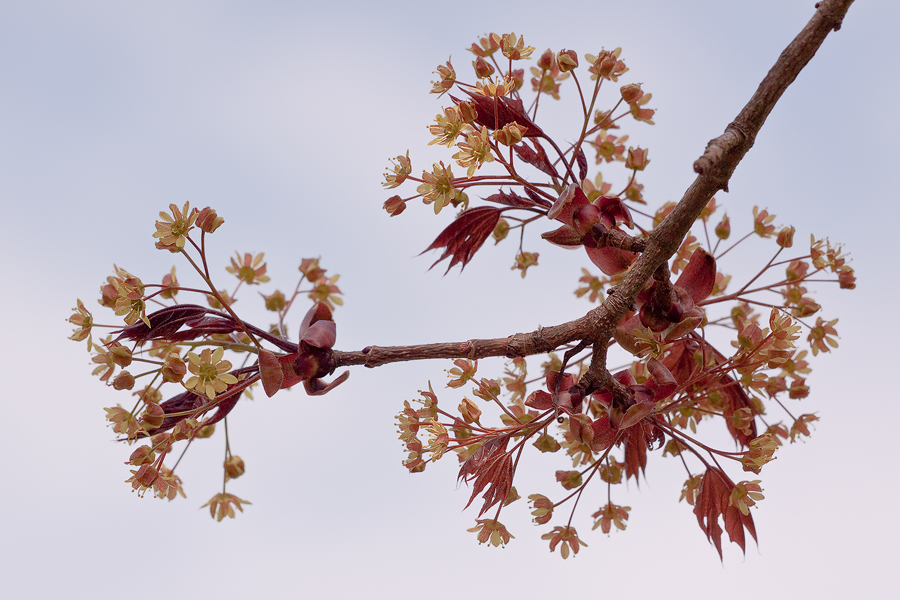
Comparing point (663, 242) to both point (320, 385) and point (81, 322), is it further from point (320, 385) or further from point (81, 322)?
point (81, 322)

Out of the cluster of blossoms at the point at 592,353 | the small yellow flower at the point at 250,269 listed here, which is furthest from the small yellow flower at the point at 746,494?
the small yellow flower at the point at 250,269

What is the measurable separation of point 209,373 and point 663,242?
2.07ft

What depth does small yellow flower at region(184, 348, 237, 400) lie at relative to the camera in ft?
3.02

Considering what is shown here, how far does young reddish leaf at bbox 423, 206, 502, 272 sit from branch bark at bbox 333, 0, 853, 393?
0.22m

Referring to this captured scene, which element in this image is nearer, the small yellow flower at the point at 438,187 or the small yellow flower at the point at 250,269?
the small yellow flower at the point at 438,187

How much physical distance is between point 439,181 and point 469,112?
0.11m

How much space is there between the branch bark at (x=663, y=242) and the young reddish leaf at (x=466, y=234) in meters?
0.22

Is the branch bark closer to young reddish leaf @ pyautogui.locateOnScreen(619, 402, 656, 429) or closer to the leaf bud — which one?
young reddish leaf @ pyautogui.locateOnScreen(619, 402, 656, 429)

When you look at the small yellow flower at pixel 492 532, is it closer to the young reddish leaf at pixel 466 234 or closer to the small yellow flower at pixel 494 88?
the young reddish leaf at pixel 466 234

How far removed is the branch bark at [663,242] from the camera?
0.85 metres

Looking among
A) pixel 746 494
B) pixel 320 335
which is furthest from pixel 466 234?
pixel 746 494

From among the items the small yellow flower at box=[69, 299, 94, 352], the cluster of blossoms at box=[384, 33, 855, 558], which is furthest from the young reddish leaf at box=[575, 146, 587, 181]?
the small yellow flower at box=[69, 299, 94, 352]

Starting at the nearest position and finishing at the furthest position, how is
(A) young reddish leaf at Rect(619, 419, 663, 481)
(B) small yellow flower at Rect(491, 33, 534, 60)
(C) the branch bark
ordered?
(C) the branch bark → (B) small yellow flower at Rect(491, 33, 534, 60) → (A) young reddish leaf at Rect(619, 419, 663, 481)

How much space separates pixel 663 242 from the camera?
3.11 ft
